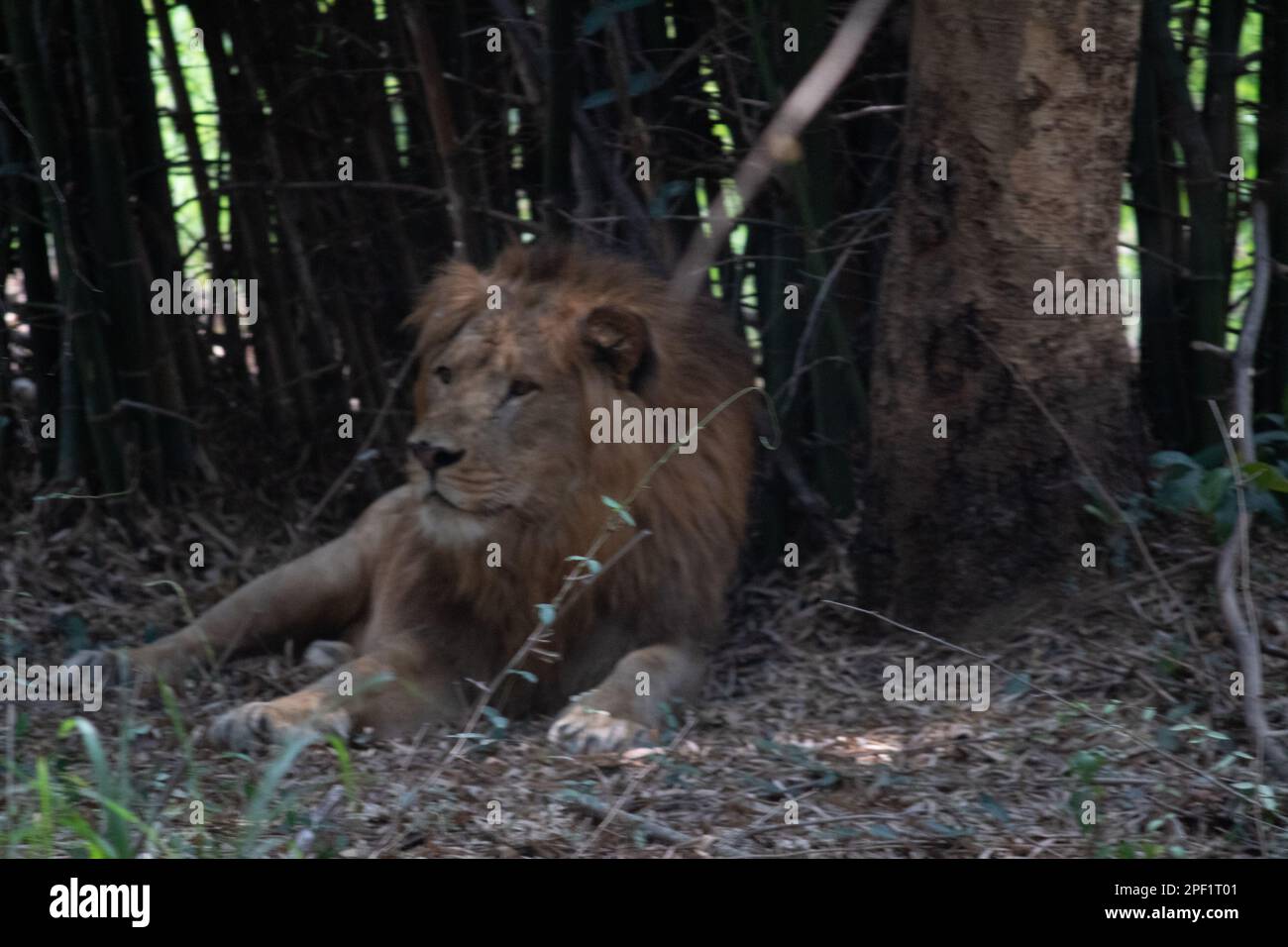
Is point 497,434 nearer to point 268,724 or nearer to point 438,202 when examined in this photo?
point 268,724

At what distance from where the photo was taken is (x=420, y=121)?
211 inches

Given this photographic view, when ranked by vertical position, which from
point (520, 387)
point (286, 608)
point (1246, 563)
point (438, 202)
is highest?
point (438, 202)

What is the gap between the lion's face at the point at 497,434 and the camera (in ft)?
13.0

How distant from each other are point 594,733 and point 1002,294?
1.43m

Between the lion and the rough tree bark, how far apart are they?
22.1 inches

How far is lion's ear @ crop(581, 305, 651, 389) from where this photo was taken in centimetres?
410

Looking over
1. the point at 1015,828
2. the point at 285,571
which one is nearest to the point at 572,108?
the point at 285,571

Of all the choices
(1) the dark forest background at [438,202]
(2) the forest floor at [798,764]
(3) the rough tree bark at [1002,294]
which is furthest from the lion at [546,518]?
(3) the rough tree bark at [1002,294]

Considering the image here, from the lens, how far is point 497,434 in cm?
402

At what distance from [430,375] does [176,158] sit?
1822 mm

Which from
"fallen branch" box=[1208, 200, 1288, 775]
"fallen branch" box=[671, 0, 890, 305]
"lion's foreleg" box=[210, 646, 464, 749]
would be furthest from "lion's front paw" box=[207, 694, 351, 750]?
"fallen branch" box=[1208, 200, 1288, 775]

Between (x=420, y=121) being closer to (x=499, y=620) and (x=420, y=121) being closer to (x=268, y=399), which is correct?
(x=268, y=399)

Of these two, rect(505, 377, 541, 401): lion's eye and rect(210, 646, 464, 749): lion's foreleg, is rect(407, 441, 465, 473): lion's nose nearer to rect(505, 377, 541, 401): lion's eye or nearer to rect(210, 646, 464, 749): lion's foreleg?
rect(505, 377, 541, 401): lion's eye

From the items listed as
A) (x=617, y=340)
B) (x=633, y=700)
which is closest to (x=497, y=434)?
(x=617, y=340)
